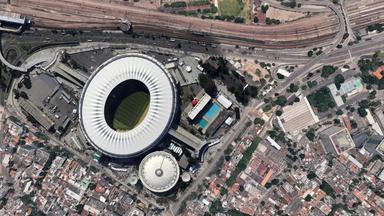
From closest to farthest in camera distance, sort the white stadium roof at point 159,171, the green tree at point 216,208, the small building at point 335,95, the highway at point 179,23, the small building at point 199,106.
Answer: the white stadium roof at point 159,171 < the green tree at point 216,208 < the small building at point 199,106 < the small building at point 335,95 < the highway at point 179,23

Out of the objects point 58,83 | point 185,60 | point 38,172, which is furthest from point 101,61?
point 38,172

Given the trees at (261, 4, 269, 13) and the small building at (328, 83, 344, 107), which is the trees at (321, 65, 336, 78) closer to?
the small building at (328, 83, 344, 107)

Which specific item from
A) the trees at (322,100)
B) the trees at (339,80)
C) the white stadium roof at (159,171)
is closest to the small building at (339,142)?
the trees at (322,100)

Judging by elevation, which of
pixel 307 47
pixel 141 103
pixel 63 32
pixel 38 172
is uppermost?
pixel 307 47

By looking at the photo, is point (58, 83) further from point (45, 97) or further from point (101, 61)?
point (101, 61)

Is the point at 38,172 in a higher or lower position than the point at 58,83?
lower

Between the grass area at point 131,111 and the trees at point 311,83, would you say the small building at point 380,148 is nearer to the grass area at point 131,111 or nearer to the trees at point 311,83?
the trees at point 311,83
